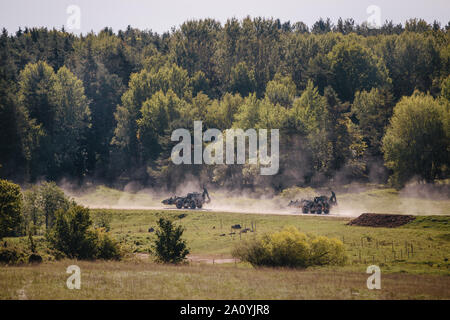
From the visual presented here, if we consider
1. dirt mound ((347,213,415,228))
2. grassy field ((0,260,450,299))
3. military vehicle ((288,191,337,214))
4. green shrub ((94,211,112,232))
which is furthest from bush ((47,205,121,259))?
military vehicle ((288,191,337,214))

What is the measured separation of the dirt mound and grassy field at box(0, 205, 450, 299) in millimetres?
1187

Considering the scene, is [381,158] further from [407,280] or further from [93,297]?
[93,297]

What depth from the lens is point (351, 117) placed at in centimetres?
10000

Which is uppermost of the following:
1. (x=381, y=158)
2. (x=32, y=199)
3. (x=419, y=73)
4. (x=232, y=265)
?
(x=419, y=73)

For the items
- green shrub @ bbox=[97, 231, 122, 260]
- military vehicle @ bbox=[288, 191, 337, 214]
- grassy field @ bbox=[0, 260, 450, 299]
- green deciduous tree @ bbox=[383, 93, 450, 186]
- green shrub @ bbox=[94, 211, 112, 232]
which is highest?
green deciduous tree @ bbox=[383, 93, 450, 186]

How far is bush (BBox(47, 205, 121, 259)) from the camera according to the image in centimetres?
4209

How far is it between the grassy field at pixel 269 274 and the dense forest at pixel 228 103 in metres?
28.9

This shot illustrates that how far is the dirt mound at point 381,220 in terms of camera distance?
52.6m

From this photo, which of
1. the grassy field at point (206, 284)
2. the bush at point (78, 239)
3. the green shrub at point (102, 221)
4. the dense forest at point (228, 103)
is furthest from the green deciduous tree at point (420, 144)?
the bush at point (78, 239)

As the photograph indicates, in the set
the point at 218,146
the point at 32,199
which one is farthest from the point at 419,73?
the point at 32,199

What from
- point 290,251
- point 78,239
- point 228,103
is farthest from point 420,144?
point 78,239

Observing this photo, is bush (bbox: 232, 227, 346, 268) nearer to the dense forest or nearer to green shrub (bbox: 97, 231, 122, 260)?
green shrub (bbox: 97, 231, 122, 260)
